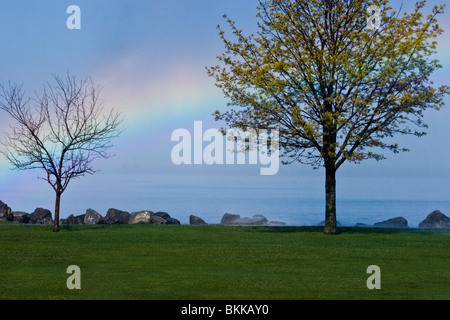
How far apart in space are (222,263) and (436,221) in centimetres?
3262

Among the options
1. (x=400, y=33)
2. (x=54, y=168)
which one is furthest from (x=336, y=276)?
(x=54, y=168)

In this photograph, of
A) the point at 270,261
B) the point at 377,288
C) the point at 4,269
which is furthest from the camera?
the point at 270,261

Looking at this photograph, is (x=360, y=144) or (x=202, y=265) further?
(x=360, y=144)

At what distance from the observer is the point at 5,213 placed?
49312mm

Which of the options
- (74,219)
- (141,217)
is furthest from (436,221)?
(74,219)

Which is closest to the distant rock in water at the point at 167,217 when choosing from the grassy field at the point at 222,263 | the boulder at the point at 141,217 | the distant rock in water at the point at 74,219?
the boulder at the point at 141,217

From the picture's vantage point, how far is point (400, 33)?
37.2 metres

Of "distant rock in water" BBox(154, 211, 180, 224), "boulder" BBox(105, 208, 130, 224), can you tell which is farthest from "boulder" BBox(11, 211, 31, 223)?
"distant rock in water" BBox(154, 211, 180, 224)

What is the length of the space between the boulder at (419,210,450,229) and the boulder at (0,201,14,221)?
3286cm

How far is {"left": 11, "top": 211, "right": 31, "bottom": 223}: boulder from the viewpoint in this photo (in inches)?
1981

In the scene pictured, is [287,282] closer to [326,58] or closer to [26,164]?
[326,58]

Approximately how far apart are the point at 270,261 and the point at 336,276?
4527 millimetres

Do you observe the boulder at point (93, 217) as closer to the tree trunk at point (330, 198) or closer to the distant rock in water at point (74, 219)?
the distant rock in water at point (74, 219)
